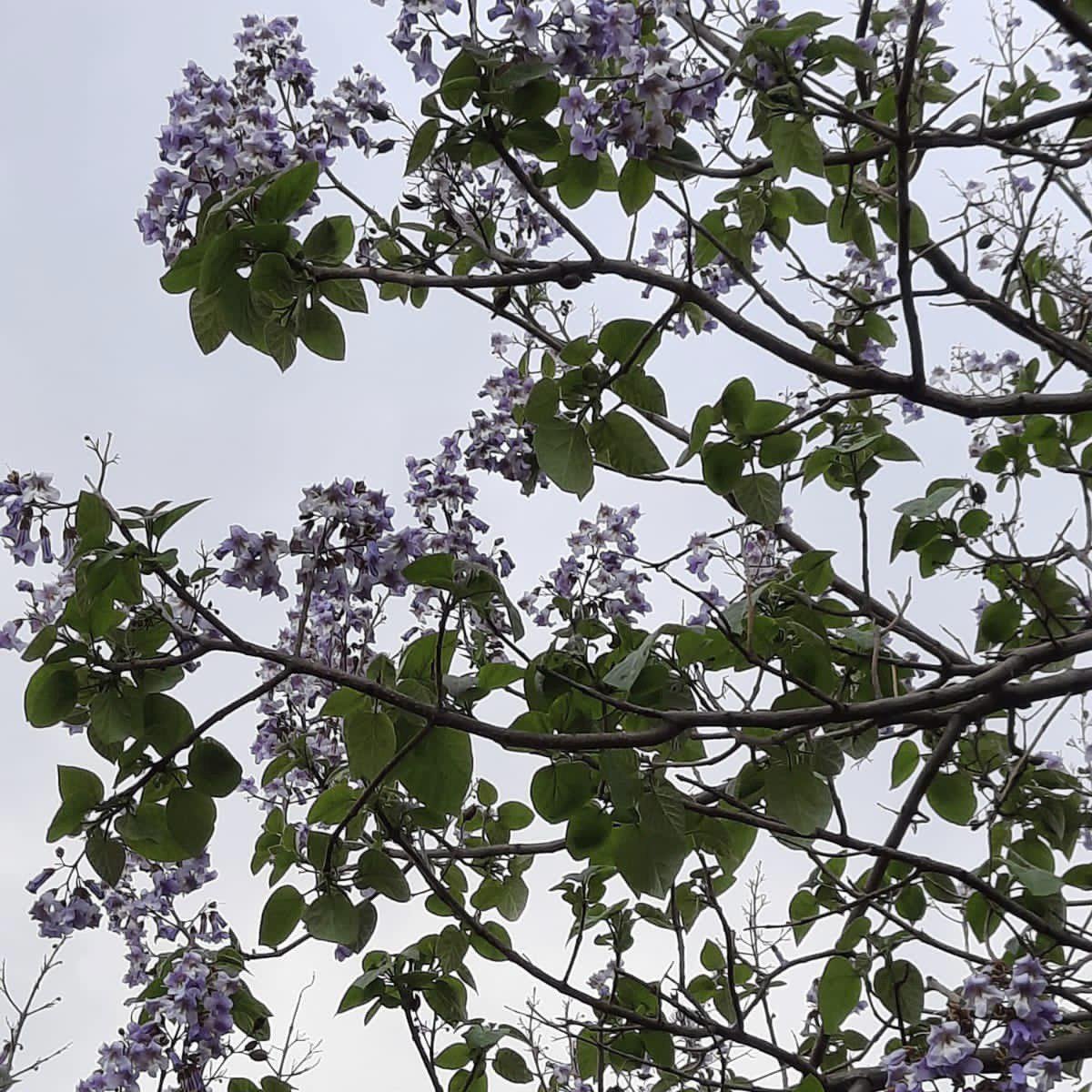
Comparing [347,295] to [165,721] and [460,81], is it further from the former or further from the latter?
[165,721]

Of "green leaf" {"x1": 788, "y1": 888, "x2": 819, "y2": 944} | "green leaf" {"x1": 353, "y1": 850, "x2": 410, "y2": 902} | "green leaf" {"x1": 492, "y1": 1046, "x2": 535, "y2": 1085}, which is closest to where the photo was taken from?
"green leaf" {"x1": 353, "y1": 850, "x2": 410, "y2": 902}

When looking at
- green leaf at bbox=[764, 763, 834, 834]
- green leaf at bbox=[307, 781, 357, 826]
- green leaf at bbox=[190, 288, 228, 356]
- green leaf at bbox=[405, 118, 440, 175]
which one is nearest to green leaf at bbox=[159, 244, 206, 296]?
green leaf at bbox=[190, 288, 228, 356]

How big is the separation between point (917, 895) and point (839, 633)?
395mm

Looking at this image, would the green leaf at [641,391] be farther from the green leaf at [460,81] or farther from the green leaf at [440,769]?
the green leaf at [440,769]

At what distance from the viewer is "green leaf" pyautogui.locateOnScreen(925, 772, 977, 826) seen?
171 cm

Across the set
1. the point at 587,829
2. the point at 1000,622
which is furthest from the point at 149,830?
the point at 1000,622

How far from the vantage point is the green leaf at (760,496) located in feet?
4.69

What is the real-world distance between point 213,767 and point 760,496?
0.75 metres

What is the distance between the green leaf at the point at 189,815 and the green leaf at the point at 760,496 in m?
0.74

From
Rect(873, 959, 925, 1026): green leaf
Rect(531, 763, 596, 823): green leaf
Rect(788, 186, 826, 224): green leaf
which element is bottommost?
Rect(873, 959, 925, 1026): green leaf

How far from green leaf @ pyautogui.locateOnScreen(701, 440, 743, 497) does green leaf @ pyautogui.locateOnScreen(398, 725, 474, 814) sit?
45cm

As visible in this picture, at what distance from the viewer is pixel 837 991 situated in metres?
1.53

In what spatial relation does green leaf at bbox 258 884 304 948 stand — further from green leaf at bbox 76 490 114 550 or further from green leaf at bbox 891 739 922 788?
green leaf at bbox 891 739 922 788

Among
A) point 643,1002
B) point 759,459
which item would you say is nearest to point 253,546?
point 759,459
